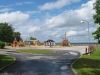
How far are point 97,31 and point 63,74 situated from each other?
16082 millimetres

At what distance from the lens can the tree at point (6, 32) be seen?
13338cm

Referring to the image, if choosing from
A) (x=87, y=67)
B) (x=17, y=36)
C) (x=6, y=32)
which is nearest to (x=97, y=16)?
(x=87, y=67)

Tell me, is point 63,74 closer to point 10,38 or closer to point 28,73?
point 28,73

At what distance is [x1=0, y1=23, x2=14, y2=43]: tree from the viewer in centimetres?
13338

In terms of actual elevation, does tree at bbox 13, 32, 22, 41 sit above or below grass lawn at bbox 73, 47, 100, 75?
above

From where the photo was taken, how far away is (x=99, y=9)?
40.9 metres

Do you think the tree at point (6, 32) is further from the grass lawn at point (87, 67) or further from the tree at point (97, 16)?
the grass lawn at point (87, 67)

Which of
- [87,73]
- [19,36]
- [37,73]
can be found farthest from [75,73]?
[19,36]

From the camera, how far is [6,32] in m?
135

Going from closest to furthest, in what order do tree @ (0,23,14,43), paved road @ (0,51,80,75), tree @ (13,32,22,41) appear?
paved road @ (0,51,80,75)
tree @ (0,23,14,43)
tree @ (13,32,22,41)

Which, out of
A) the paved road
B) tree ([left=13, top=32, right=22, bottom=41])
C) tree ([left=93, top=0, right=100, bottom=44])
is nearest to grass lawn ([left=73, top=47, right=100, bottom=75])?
the paved road

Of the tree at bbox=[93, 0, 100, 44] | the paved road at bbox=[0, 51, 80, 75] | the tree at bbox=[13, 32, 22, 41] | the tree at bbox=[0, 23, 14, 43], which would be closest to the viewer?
the paved road at bbox=[0, 51, 80, 75]

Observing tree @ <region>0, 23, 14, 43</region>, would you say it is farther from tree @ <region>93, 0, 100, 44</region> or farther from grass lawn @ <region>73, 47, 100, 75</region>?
grass lawn @ <region>73, 47, 100, 75</region>

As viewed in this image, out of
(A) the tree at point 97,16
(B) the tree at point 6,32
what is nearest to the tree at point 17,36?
(B) the tree at point 6,32
